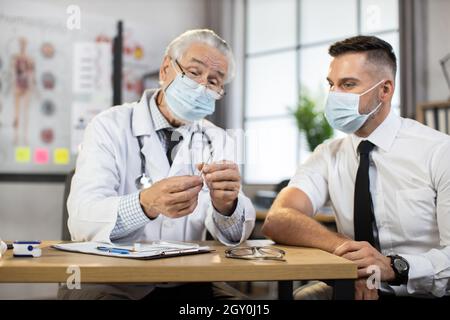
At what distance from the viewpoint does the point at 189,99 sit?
1.56 m

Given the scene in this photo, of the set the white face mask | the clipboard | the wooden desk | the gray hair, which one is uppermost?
the gray hair

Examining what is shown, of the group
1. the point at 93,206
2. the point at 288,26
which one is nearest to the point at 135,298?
the point at 93,206

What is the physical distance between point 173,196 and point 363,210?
633 mm

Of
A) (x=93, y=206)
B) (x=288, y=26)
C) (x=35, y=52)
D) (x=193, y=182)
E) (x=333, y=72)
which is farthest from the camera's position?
(x=288, y=26)

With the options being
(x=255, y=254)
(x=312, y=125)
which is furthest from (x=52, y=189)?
(x=255, y=254)

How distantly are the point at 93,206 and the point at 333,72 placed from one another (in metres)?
0.86

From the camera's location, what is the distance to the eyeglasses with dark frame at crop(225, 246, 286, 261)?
45.5 inches

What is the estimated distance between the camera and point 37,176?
12.7 ft

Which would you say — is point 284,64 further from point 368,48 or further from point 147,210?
point 147,210

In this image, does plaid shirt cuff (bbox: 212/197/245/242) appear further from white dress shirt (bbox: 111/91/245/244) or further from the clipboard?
the clipboard

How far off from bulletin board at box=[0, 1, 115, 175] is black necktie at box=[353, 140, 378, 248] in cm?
271

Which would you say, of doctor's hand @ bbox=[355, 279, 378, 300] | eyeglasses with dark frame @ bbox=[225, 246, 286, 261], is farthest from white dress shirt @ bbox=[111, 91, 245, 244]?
doctor's hand @ bbox=[355, 279, 378, 300]

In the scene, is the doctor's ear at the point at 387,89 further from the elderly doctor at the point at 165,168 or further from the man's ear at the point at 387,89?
the elderly doctor at the point at 165,168
